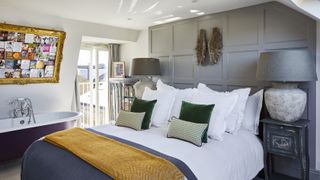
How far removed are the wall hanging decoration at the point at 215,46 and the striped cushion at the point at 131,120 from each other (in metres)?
1.38

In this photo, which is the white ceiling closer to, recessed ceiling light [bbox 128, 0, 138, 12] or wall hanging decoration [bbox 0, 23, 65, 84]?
recessed ceiling light [bbox 128, 0, 138, 12]

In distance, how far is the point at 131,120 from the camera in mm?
2939

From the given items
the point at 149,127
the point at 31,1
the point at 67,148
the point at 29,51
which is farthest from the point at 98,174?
the point at 29,51

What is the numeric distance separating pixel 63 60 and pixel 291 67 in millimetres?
3461

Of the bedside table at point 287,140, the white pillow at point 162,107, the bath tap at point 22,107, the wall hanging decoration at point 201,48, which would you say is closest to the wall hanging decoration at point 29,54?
the bath tap at point 22,107

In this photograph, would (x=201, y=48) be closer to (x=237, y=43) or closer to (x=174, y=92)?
(x=237, y=43)

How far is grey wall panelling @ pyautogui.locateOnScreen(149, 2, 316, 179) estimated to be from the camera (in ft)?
9.00

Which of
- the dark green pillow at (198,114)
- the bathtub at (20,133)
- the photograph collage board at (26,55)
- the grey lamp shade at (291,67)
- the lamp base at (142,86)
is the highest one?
the photograph collage board at (26,55)

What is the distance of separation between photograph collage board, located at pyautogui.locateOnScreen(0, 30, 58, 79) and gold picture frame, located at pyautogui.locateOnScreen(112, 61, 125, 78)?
5.20ft

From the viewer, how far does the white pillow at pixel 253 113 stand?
282cm

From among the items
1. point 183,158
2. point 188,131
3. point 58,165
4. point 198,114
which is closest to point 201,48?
point 198,114

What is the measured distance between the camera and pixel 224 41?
341cm

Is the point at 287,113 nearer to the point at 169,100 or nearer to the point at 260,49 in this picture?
the point at 260,49

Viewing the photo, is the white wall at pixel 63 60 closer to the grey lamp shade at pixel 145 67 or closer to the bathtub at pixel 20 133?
the bathtub at pixel 20 133
